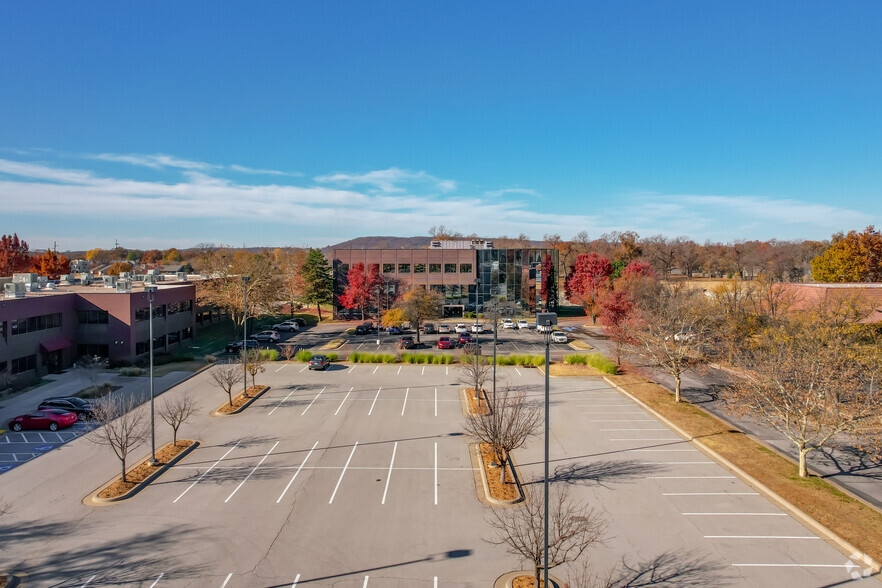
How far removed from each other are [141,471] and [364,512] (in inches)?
364

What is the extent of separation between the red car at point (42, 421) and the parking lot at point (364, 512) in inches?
117

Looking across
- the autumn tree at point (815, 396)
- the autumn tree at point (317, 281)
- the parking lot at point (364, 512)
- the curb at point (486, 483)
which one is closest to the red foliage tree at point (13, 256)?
the autumn tree at point (317, 281)

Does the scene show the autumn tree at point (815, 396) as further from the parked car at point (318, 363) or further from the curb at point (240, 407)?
the parked car at point (318, 363)

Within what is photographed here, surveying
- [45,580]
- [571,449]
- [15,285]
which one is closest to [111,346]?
[15,285]

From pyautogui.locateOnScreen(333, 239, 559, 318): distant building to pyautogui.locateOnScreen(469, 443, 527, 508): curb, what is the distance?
47.1m

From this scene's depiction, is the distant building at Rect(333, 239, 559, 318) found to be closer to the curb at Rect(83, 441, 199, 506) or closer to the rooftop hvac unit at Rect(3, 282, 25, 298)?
the rooftop hvac unit at Rect(3, 282, 25, 298)

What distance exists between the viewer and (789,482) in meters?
17.8

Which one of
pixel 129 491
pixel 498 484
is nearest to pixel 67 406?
pixel 129 491

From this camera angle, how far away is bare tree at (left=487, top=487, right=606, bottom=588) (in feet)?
39.9

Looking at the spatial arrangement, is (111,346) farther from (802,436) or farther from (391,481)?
(802,436)

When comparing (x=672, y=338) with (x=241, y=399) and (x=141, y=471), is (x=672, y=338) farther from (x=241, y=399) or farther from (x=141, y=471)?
(x=141, y=471)

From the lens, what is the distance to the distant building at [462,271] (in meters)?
68.8

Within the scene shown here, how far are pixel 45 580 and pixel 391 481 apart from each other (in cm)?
1002

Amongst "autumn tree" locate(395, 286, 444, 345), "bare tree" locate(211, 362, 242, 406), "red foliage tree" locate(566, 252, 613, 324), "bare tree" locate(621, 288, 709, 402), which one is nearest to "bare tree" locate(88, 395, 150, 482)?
"bare tree" locate(211, 362, 242, 406)
